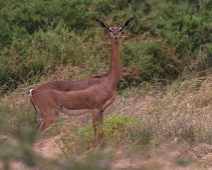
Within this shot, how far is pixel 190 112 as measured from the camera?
947cm

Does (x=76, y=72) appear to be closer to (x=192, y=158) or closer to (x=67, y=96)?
(x=67, y=96)

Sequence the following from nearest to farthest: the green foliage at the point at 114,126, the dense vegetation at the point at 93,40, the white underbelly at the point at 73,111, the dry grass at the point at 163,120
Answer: the dry grass at the point at 163,120
the green foliage at the point at 114,126
the white underbelly at the point at 73,111
the dense vegetation at the point at 93,40

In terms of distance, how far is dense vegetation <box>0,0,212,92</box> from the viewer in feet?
40.3

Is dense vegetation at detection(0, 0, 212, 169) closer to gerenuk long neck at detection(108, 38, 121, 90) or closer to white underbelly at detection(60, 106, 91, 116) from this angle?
white underbelly at detection(60, 106, 91, 116)

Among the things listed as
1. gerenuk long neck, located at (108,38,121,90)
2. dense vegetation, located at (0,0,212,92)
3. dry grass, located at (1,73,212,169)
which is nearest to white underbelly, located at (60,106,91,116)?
dry grass, located at (1,73,212,169)

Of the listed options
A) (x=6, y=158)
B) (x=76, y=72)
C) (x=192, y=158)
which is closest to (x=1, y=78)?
(x=76, y=72)

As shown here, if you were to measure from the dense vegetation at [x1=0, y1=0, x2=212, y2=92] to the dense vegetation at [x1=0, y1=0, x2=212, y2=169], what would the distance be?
2 centimetres

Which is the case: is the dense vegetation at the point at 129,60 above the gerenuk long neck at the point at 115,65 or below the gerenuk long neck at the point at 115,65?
below

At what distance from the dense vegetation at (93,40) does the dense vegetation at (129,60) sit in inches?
0.8

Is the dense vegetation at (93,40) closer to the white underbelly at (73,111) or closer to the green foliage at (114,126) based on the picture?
the white underbelly at (73,111)

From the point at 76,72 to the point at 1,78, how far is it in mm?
1544

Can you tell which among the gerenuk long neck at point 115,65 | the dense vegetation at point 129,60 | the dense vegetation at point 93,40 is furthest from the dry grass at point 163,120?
the dense vegetation at point 93,40

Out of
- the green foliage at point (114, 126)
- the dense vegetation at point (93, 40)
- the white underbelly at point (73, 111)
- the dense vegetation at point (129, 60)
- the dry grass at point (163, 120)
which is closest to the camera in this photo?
the dry grass at point (163, 120)

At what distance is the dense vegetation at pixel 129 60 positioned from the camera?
8.60 meters
